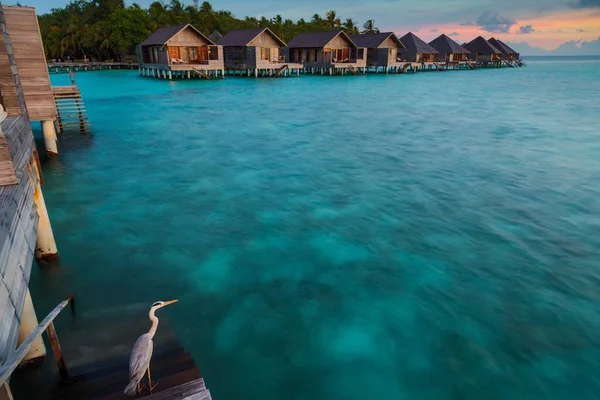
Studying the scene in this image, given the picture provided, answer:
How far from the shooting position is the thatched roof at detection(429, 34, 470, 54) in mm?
75250

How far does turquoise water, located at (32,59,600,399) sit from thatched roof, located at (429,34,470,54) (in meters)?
62.4

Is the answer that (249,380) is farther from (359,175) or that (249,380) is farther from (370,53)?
(370,53)

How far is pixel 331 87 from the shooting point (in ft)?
143

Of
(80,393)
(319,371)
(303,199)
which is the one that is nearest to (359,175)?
(303,199)

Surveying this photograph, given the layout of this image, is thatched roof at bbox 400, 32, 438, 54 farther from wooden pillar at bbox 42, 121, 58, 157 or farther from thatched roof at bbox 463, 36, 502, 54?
wooden pillar at bbox 42, 121, 58, 157

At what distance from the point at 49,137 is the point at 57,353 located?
1256 centimetres

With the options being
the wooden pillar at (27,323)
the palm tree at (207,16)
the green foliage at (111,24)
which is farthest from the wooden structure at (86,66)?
the wooden pillar at (27,323)

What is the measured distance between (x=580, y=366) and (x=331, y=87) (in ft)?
132

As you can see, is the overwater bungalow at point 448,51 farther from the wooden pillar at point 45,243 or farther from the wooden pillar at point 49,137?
the wooden pillar at point 45,243

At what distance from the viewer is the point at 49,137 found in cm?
1463

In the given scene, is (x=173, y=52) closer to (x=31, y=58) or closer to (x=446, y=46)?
(x=31, y=58)

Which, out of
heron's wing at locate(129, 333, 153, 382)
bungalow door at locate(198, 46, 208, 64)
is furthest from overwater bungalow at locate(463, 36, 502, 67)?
heron's wing at locate(129, 333, 153, 382)

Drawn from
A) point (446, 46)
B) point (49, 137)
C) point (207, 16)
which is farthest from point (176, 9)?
point (49, 137)

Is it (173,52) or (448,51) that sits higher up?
(448,51)
